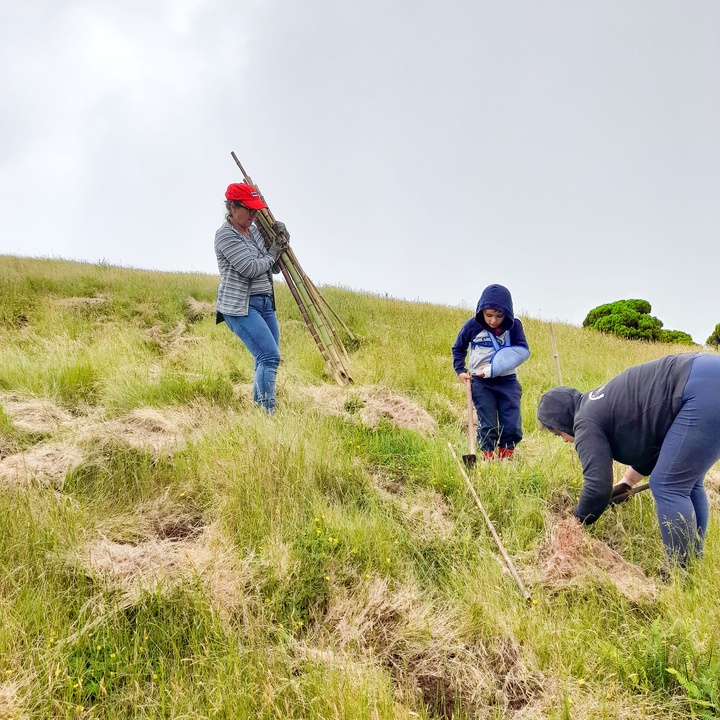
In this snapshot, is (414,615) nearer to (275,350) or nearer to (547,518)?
(547,518)

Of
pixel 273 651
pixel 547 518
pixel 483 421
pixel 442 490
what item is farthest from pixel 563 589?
pixel 483 421

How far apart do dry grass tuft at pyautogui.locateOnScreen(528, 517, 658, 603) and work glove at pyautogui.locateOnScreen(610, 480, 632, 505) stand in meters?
0.40

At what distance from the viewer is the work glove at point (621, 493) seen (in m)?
2.85

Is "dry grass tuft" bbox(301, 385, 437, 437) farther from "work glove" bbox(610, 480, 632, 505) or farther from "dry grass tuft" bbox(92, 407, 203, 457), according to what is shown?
"work glove" bbox(610, 480, 632, 505)

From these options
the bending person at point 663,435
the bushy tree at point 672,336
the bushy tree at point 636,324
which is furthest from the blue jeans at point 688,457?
the bushy tree at point 672,336

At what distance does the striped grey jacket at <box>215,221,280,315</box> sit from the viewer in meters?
3.95

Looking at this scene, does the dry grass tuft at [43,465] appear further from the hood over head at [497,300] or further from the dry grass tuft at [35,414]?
the hood over head at [497,300]

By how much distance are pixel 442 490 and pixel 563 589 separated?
1.02 meters

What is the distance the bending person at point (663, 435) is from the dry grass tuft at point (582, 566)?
5.2 inches

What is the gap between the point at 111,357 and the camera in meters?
5.25

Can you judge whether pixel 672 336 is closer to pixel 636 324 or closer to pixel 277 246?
pixel 636 324

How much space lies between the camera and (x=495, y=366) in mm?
3641

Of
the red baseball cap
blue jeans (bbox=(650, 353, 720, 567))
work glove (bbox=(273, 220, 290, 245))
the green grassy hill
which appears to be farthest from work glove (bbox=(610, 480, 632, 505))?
work glove (bbox=(273, 220, 290, 245))

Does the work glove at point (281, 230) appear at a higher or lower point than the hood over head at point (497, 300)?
higher
